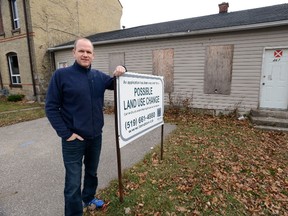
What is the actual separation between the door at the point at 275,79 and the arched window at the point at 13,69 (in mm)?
14758

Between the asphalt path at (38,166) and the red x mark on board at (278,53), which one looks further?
the red x mark on board at (278,53)

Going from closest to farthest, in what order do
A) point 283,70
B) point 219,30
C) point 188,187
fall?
point 188,187 → point 283,70 → point 219,30

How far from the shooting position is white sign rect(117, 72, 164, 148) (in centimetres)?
249

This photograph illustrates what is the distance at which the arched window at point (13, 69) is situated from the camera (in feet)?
43.2

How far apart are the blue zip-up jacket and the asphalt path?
1353 mm

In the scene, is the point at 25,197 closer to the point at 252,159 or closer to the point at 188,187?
the point at 188,187

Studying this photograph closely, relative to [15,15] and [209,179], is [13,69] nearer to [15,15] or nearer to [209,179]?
[15,15]

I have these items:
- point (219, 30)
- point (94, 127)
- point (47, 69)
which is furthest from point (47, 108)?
point (47, 69)

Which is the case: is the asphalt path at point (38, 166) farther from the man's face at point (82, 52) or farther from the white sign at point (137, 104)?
the man's face at point (82, 52)

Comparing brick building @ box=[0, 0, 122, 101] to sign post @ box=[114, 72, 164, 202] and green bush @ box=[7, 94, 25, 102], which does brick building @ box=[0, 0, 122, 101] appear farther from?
sign post @ box=[114, 72, 164, 202]

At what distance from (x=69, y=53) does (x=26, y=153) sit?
29.3 feet

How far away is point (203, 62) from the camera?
7.95 metres

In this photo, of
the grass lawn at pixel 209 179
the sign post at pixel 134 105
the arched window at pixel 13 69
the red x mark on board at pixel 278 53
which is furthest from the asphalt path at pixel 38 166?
the arched window at pixel 13 69

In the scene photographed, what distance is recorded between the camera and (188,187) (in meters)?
3.06
